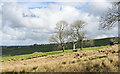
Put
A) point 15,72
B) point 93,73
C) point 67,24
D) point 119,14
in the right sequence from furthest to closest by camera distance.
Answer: point 67,24 < point 119,14 < point 15,72 < point 93,73

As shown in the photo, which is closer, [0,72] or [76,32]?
[0,72]

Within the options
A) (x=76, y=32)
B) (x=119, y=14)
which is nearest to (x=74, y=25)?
(x=76, y=32)

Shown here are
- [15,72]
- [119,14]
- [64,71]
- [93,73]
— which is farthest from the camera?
[119,14]

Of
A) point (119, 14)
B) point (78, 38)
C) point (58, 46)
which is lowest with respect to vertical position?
point (58, 46)

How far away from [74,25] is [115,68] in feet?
166

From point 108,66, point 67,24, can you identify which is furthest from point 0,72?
point 67,24

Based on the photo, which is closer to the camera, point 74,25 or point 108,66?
point 108,66

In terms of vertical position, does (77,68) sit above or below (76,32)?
below

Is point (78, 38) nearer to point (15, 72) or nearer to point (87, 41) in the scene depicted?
point (87, 41)

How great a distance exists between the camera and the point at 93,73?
7.12m

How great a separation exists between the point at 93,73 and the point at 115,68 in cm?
157

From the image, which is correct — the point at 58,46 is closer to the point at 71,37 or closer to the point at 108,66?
the point at 71,37

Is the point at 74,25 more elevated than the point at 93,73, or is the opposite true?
the point at 74,25

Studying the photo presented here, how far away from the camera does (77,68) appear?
26.2 ft
